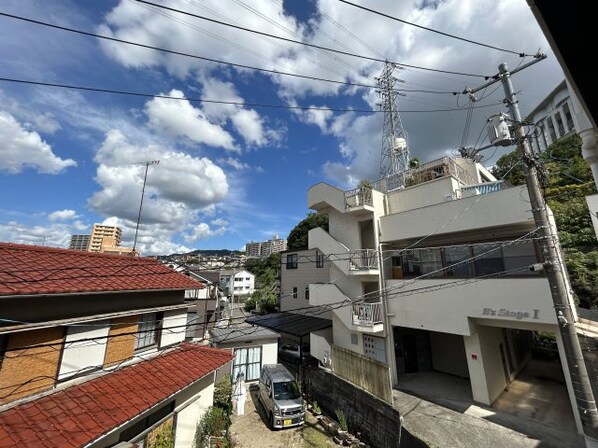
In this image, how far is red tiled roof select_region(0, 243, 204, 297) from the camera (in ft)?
18.4

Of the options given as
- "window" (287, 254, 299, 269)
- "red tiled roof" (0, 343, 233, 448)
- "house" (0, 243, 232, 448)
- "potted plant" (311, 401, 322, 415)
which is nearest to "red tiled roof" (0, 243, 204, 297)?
"house" (0, 243, 232, 448)

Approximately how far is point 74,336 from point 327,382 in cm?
1120

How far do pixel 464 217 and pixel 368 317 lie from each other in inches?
255

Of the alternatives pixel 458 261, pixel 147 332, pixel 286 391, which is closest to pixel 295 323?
pixel 286 391

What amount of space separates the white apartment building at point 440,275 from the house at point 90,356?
745 cm

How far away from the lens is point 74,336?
647 centimetres

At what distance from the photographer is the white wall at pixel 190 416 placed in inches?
319

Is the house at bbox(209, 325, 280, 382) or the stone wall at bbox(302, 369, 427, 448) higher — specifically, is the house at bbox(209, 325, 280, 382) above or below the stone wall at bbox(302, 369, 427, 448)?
above

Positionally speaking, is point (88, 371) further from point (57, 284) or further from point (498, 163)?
point (498, 163)

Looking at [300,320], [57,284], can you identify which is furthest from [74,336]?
[300,320]

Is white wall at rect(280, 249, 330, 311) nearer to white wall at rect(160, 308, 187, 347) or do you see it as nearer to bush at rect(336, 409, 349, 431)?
bush at rect(336, 409, 349, 431)

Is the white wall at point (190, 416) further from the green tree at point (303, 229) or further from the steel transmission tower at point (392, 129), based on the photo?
the green tree at point (303, 229)

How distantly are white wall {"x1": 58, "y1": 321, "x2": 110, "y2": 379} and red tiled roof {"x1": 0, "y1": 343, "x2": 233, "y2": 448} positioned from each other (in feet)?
1.34

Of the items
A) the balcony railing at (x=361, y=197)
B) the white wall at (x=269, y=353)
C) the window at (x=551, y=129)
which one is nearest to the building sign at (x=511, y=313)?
the balcony railing at (x=361, y=197)
